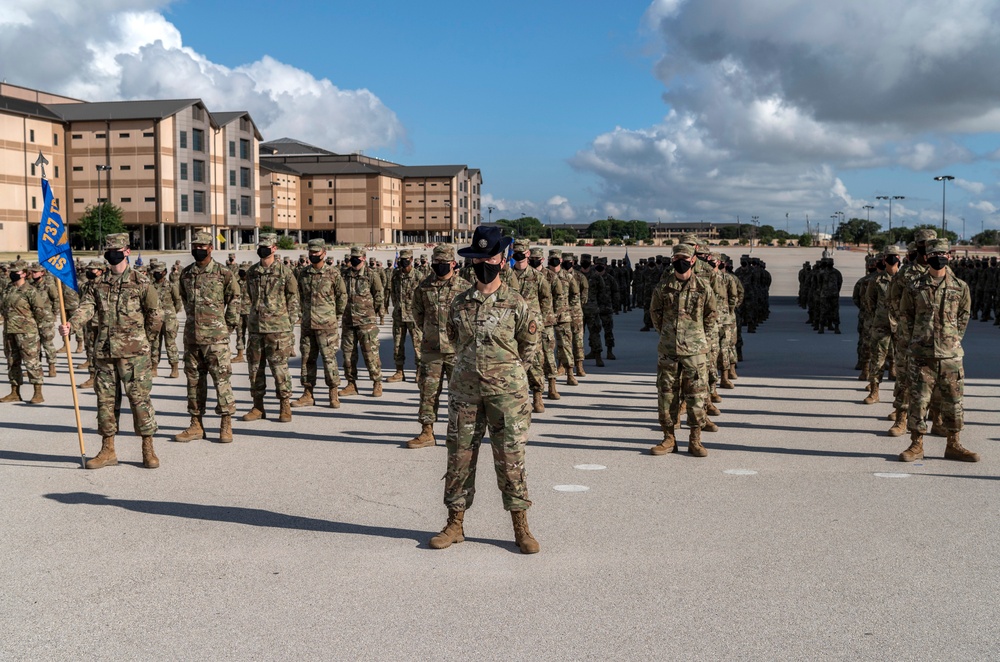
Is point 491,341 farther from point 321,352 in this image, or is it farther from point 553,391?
point 553,391

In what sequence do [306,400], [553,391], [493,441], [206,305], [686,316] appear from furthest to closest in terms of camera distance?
1. [553,391]
2. [306,400]
3. [206,305]
4. [686,316]
5. [493,441]

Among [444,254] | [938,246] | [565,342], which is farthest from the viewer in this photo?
[565,342]

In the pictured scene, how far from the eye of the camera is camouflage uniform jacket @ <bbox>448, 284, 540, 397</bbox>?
6.18m

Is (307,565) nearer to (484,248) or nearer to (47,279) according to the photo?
(484,248)

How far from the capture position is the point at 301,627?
16.3 feet

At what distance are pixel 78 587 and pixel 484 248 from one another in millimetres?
3158

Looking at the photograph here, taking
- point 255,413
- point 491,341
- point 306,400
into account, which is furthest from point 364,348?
point 491,341

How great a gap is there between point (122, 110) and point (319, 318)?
78760 mm

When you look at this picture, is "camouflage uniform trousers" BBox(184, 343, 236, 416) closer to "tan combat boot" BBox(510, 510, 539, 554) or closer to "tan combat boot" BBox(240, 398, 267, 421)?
"tan combat boot" BBox(240, 398, 267, 421)

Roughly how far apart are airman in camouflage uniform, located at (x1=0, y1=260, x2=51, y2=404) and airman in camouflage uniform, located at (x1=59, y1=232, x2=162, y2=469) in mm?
4742

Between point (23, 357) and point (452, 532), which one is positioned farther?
point (23, 357)

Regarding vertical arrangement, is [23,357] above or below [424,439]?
above

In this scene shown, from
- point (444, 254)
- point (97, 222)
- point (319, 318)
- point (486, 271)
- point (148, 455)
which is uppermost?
point (97, 222)

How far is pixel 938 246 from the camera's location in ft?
30.4
